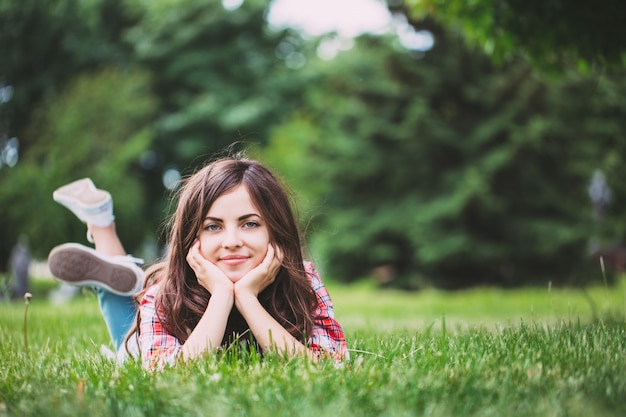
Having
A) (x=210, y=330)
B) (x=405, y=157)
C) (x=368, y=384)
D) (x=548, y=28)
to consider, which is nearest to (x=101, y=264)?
(x=210, y=330)

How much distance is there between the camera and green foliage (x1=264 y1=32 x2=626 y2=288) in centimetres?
1336

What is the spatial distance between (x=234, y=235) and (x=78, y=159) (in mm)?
12994

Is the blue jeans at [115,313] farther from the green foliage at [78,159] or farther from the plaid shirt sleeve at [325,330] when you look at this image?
the green foliage at [78,159]

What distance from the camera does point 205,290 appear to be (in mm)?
2861

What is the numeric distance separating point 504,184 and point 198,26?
40.1ft

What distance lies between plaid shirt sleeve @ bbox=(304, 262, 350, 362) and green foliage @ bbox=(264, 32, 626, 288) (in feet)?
34.1

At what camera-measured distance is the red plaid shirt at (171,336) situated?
2.59 metres

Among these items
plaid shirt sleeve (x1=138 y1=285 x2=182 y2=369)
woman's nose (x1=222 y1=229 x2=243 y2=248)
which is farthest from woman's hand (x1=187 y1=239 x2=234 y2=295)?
plaid shirt sleeve (x1=138 y1=285 x2=182 y2=369)

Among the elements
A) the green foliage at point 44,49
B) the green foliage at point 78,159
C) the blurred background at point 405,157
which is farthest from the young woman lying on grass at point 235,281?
the green foliage at point 44,49

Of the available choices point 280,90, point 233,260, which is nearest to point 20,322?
point 233,260

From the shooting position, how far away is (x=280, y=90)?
21.6 metres

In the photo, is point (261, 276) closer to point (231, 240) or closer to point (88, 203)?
point (231, 240)

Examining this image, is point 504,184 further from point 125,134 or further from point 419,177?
point 125,134

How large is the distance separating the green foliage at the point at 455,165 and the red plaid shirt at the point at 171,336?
10.5m
